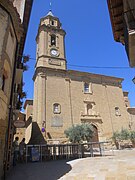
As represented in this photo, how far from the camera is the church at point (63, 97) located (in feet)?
72.7

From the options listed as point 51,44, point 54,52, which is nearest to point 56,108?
point 54,52

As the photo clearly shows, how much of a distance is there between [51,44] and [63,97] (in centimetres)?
1074

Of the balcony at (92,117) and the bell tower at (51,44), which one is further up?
the bell tower at (51,44)

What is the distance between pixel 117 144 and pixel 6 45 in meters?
21.0

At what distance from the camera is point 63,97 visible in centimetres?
2441

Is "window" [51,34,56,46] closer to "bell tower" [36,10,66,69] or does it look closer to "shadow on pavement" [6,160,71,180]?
"bell tower" [36,10,66,69]

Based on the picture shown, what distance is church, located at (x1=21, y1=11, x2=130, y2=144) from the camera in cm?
2215

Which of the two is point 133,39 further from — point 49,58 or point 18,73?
point 49,58

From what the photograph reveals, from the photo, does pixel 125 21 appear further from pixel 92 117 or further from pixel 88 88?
pixel 88 88

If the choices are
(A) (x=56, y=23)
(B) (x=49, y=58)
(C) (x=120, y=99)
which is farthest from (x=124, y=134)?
(A) (x=56, y=23)

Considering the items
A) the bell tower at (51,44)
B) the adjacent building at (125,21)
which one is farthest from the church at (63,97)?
the adjacent building at (125,21)

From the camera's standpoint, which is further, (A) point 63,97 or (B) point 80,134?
(A) point 63,97

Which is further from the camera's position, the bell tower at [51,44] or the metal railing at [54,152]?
the bell tower at [51,44]

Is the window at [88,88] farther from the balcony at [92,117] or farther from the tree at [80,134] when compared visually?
the tree at [80,134]
